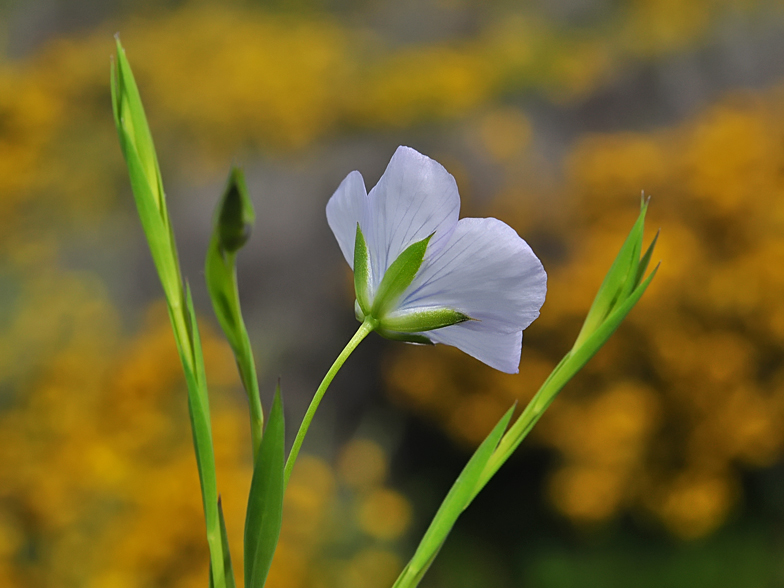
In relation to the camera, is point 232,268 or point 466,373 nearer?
point 232,268

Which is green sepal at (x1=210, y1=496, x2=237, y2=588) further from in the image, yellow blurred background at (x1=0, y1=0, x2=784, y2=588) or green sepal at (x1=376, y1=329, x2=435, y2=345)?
yellow blurred background at (x1=0, y1=0, x2=784, y2=588)

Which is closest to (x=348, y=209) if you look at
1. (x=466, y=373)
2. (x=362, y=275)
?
(x=362, y=275)

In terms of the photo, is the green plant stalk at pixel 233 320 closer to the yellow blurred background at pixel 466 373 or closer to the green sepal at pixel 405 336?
the green sepal at pixel 405 336

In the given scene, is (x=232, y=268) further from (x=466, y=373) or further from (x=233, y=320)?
(x=466, y=373)

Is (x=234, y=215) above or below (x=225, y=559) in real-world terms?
above

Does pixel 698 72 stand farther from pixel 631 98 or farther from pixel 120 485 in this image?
pixel 120 485

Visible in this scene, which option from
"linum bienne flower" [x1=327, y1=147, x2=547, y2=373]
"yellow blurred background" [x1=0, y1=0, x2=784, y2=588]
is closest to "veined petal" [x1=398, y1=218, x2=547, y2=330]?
"linum bienne flower" [x1=327, y1=147, x2=547, y2=373]
